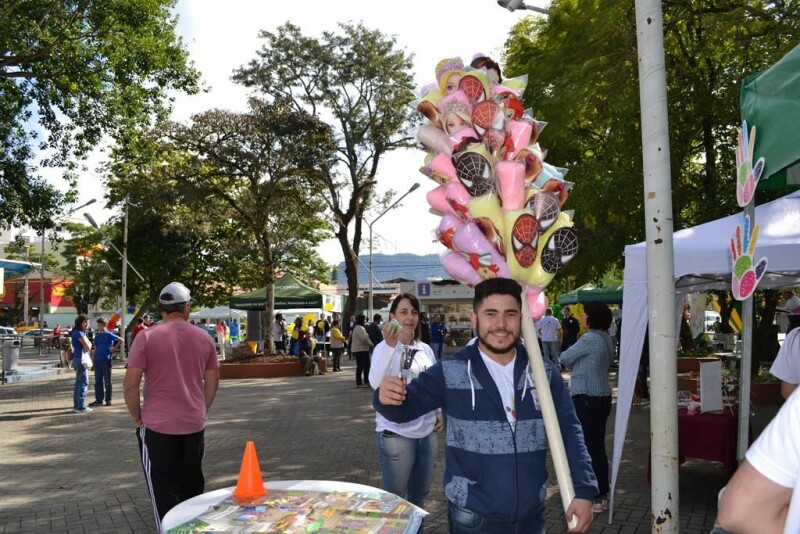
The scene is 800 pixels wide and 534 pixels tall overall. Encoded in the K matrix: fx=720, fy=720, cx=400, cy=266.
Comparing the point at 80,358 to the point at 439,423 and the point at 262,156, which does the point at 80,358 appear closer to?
the point at 262,156

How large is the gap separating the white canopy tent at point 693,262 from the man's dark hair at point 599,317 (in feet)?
1.63

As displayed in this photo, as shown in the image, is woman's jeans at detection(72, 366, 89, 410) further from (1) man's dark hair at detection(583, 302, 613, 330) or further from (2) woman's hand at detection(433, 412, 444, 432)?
(2) woman's hand at detection(433, 412, 444, 432)

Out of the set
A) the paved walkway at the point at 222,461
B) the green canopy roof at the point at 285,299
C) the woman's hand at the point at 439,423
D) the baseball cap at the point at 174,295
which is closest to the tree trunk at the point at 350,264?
the green canopy roof at the point at 285,299

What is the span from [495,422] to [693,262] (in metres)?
3.81

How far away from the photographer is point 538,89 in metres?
12.5

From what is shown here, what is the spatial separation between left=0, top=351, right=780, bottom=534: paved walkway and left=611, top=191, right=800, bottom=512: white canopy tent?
1.15 meters

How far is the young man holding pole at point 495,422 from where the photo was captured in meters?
3.01

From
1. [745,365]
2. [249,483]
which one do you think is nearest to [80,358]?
[249,483]

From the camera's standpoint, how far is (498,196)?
3.35 m

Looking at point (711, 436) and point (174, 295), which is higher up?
point (174, 295)

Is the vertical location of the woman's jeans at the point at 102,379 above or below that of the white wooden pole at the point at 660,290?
below

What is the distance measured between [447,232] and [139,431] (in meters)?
2.61

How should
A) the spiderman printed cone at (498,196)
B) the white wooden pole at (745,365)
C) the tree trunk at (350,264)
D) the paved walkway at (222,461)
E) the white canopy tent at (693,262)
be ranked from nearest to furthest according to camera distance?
the spiderman printed cone at (498,196) < the white wooden pole at (745,365) < the white canopy tent at (693,262) < the paved walkway at (222,461) < the tree trunk at (350,264)

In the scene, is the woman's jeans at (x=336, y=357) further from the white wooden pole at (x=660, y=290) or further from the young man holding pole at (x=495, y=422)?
Answer: the young man holding pole at (x=495, y=422)
